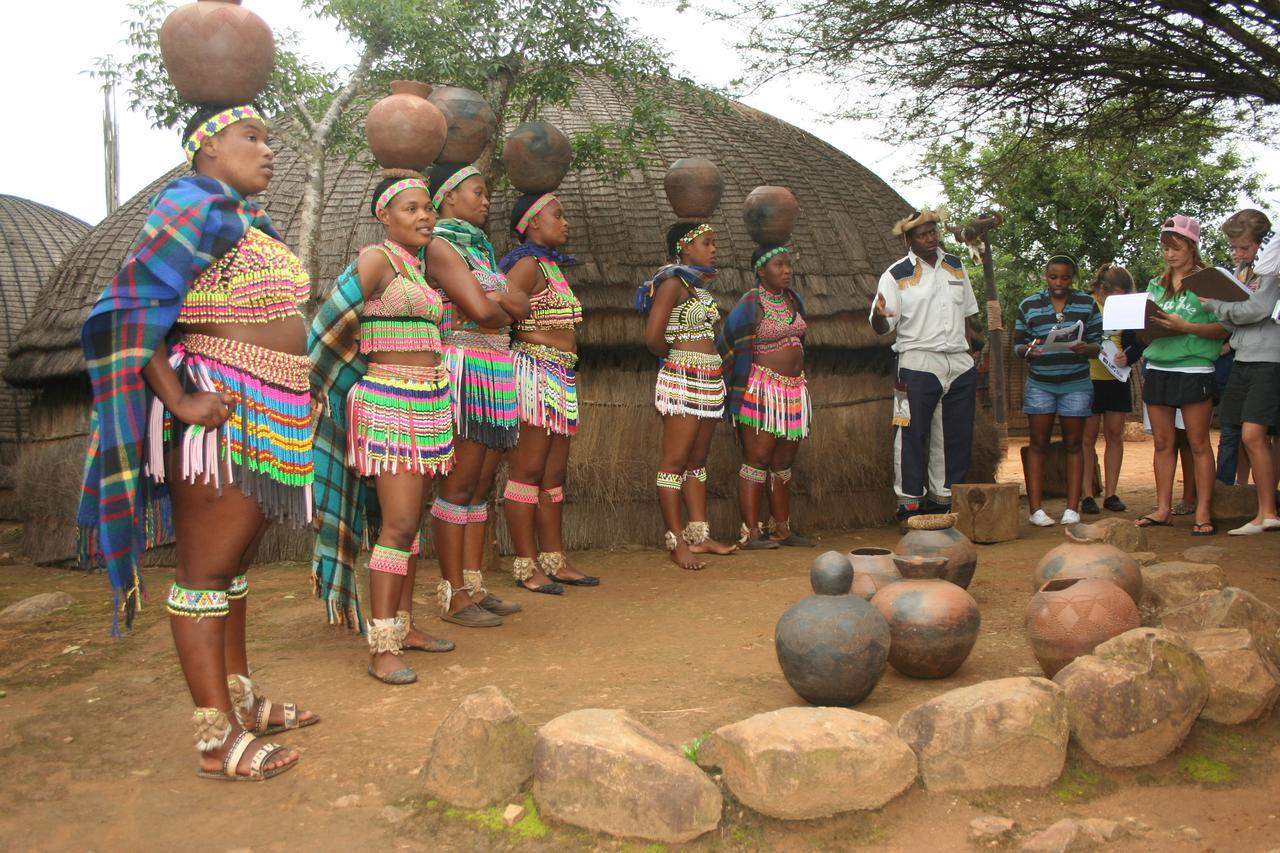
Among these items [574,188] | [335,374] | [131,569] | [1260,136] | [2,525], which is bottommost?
[2,525]

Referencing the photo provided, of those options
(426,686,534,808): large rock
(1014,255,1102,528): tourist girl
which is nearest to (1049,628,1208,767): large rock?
(426,686,534,808): large rock

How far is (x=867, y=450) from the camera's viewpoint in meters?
7.43

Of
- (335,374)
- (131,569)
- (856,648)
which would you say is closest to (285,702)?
(131,569)

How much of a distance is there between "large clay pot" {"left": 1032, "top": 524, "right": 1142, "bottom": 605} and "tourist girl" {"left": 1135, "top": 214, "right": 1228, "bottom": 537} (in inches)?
104

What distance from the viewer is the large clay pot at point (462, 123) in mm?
4648

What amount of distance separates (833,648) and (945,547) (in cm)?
129

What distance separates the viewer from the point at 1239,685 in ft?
10.2

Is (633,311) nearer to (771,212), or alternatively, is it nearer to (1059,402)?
(771,212)

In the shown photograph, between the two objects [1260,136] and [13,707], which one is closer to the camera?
[13,707]

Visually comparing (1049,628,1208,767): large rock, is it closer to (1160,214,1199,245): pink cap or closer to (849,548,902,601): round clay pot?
(849,548,902,601): round clay pot

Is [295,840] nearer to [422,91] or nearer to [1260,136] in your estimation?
[422,91]

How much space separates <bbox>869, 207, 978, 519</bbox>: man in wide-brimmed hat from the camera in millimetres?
6625

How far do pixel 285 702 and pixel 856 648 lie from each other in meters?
1.83

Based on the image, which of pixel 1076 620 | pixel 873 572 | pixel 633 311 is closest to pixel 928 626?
pixel 1076 620
